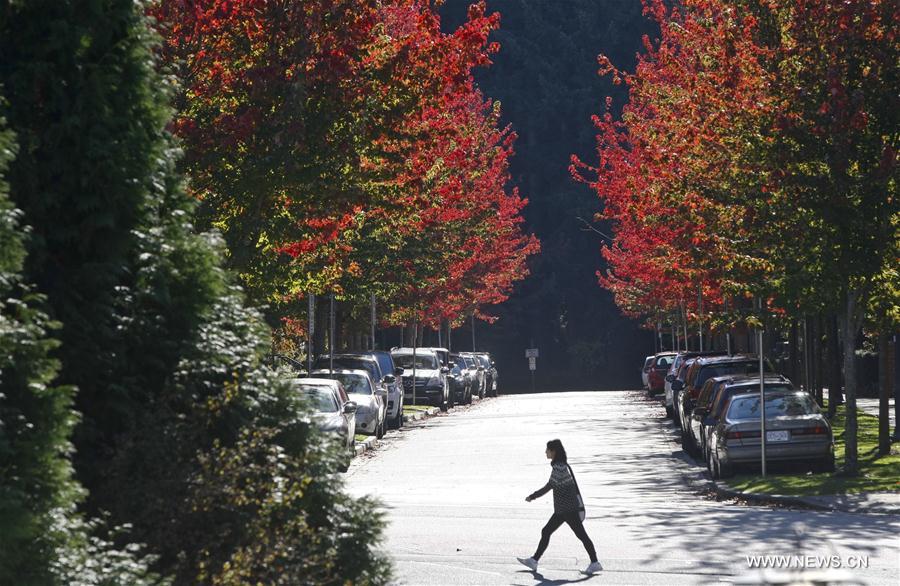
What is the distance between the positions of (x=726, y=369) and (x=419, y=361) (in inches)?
819

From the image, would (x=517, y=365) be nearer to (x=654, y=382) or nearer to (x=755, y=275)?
(x=654, y=382)

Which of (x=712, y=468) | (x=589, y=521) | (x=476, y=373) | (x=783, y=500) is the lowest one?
(x=589, y=521)

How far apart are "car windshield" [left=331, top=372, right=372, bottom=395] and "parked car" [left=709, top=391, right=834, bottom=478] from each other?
11970mm

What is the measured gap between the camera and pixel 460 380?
58.4 m

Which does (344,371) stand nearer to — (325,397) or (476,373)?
(325,397)

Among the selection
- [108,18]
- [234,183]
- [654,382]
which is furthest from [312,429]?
[654,382]

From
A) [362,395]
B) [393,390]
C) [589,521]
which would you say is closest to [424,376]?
[393,390]

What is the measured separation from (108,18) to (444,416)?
39989 millimetres

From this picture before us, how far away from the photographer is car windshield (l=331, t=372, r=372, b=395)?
34.4 metres

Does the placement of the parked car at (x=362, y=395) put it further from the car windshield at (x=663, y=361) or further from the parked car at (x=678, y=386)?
the car windshield at (x=663, y=361)

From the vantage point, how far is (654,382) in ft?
197

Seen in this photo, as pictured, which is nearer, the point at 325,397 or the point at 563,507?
the point at 563,507

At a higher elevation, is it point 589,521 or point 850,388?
point 850,388

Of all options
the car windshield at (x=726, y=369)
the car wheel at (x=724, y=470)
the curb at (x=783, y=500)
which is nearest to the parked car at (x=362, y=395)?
the car windshield at (x=726, y=369)
